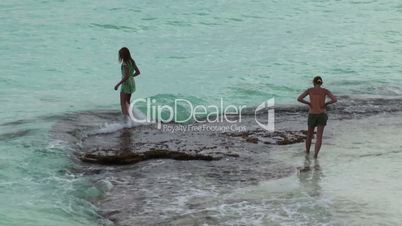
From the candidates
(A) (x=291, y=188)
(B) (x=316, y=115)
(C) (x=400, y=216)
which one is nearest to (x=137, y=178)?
(A) (x=291, y=188)

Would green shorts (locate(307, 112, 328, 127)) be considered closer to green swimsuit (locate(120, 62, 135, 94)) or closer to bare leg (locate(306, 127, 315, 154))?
bare leg (locate(306, 127, 315, 154))

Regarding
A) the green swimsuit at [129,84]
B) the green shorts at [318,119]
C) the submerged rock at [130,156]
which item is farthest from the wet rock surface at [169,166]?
the green shorts at [318,119]

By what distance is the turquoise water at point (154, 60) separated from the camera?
12609 mm

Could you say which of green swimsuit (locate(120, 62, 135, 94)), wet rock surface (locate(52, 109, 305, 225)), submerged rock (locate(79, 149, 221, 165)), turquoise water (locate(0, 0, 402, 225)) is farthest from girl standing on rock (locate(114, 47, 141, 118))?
submerged rock (locate(79, 149, 221, 165))

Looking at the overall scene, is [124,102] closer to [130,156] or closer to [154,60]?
[130,156]

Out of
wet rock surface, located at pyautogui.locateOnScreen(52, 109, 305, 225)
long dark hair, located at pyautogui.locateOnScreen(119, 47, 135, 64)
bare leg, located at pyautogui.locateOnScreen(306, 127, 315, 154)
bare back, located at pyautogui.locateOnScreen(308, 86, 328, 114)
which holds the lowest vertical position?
wet rock surface, located at pyautogui.locateOnScreen(52, 109, 305, 225)

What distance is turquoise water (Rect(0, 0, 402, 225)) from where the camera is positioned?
1261cm

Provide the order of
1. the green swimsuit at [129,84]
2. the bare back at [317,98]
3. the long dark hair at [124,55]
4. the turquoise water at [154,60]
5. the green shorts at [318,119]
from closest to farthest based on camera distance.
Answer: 1. the turquoise water at [154,60]
2. the bare back at [317,98]
3. the green shorts at [318,119]
4. the long dark hair at [124,55]
5. the green swimsuit at [129,84]

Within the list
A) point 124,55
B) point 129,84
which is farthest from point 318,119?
point 129,84

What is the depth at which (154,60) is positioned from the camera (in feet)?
82.4

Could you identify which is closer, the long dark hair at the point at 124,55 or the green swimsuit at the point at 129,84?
the long dark hair at the point at 124,55

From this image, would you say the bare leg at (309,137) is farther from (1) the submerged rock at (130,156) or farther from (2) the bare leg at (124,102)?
(2) the bare leg at (124,102)

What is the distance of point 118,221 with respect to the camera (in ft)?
34.2

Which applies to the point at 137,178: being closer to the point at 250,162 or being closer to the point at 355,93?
the point at 250,162
